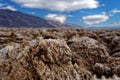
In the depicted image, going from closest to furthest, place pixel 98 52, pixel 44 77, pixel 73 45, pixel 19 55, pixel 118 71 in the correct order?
pixel 44 77 → pixel 19 55 → pixel 118 71 → pixel 98 52 → pixel 73 45

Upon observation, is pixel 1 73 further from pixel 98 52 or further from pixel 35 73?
pixel 98 52

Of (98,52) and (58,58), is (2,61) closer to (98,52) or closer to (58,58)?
(58,58)

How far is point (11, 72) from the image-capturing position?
9.22 metres

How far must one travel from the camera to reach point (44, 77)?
29.9ft

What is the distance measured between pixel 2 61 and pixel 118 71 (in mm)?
7008

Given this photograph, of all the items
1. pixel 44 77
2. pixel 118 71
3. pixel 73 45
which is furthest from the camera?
pixel 73 45

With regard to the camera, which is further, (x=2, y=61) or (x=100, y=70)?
(x=100, y=70)

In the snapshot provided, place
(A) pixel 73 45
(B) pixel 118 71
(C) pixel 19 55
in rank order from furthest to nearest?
(A) pixel 73 45
(B) pixel 118 71
(C) pixel 19 55

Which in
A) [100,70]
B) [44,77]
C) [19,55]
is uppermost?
[19,55]

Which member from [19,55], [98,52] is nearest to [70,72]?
[19,55]

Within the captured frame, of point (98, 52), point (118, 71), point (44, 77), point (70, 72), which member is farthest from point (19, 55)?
point (98, 52)

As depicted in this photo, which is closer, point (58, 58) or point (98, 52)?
point (58, 58)

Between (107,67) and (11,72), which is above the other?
(11,72)

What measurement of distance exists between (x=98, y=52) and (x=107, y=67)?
10.9 ft
